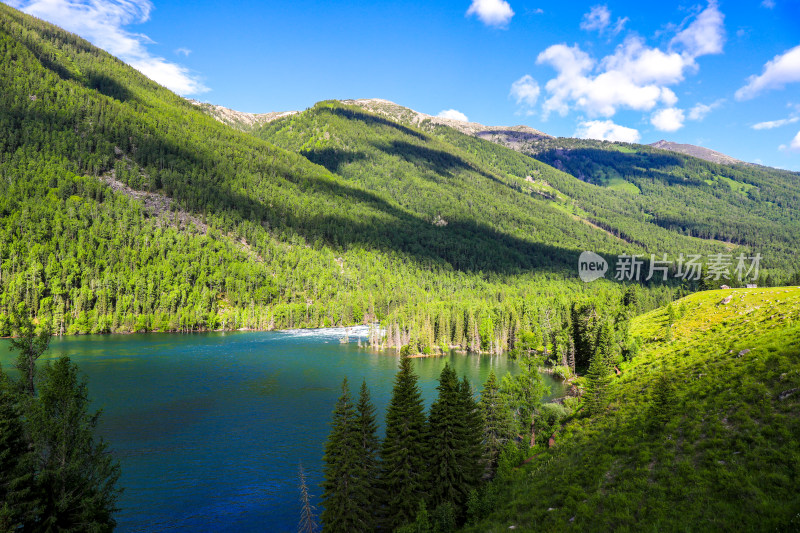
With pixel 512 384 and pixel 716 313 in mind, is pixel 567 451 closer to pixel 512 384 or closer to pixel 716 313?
pixel 512 384

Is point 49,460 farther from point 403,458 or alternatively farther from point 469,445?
point 469,445

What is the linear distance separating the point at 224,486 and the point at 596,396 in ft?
158

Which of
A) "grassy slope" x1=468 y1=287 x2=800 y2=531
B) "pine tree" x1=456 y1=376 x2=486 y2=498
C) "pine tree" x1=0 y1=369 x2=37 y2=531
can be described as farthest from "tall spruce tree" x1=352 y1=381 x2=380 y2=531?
"pine tree" x1=0 y1=369 x2=37 y2=531

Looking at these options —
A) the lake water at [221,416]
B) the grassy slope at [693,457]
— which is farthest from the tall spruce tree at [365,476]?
the lake water at [221,416]

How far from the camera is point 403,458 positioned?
33188 millimetres

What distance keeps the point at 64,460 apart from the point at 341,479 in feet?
61.0

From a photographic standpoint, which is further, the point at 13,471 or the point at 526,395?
the point at 526,395

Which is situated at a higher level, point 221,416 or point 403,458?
point 403,458

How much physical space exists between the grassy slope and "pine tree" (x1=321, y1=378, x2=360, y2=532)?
34.1ft

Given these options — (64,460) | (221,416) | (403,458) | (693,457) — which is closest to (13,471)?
(64,460)

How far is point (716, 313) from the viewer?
70500mm

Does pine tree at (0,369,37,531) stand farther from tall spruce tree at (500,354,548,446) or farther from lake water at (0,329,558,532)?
tall spruce tree at (500,354,548,446)

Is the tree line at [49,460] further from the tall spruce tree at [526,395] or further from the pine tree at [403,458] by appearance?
Answer: the tall spruce tree at [526,395]

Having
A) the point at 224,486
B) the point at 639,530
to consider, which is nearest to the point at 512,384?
the point at 639,530
